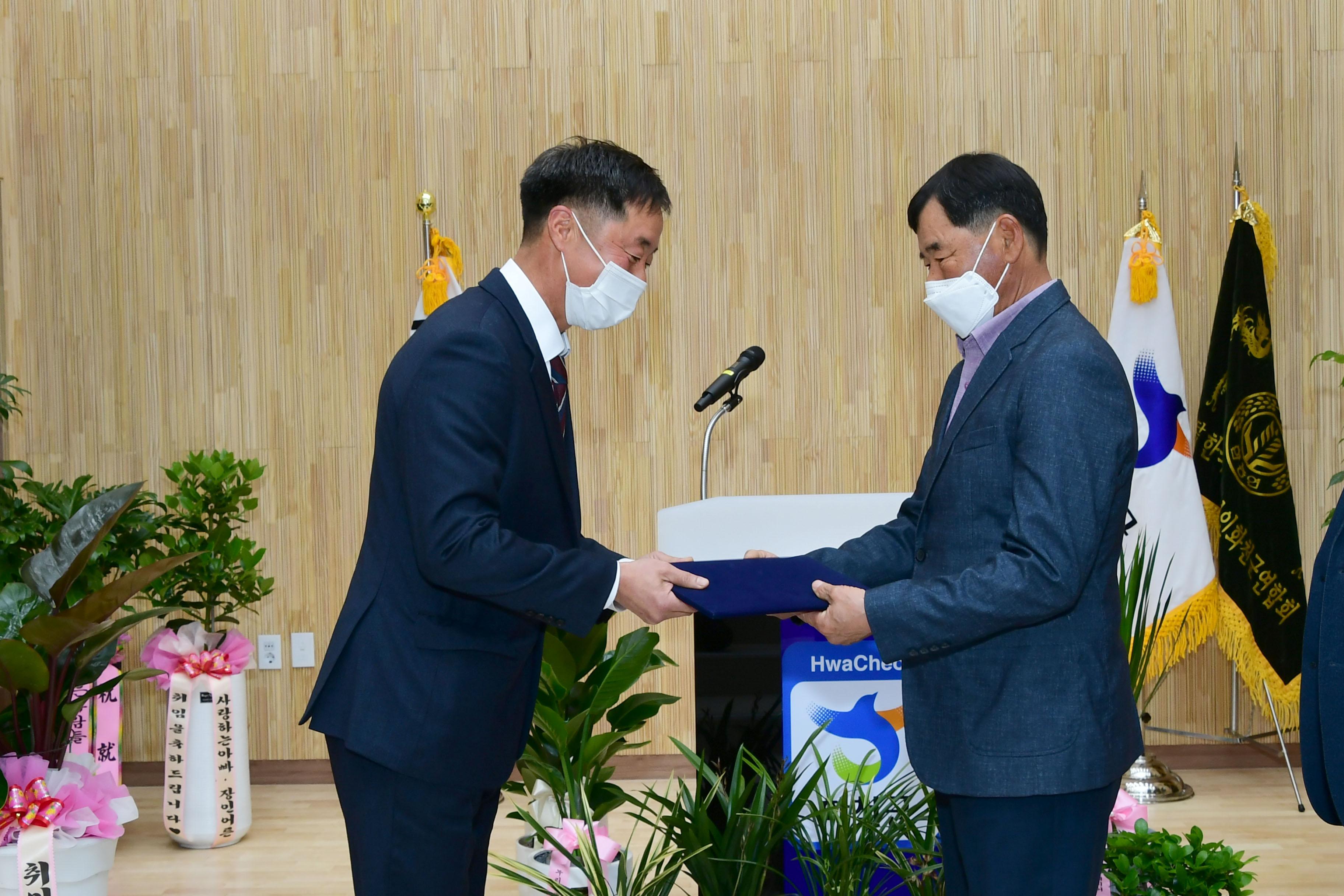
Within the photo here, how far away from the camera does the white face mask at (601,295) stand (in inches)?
73.4

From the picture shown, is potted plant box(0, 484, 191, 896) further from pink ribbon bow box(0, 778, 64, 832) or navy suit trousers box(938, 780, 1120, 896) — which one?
navy suit trousers box(938, 780, 1120, 896)

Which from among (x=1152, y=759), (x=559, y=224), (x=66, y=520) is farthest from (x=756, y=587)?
(x=1152, y=759)

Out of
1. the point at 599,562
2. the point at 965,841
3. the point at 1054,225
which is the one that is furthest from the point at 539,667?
the point at 1054,225

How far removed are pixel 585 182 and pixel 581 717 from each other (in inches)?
56.4

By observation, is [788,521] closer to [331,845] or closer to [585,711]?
[585,711]

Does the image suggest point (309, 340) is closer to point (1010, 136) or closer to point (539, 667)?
point (1010, 136)

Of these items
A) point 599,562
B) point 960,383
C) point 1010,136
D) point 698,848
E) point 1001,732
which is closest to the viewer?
point 1001,732

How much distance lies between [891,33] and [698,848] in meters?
3.26

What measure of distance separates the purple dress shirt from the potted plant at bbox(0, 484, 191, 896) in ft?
5.72

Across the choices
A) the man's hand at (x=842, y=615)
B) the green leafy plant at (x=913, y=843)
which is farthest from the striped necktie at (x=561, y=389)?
the green leafy plant at (x=913, y=843)

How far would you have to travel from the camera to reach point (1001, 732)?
1624 mm

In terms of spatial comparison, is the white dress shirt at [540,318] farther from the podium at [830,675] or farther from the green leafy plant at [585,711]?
the green leafy plant at [585,711]

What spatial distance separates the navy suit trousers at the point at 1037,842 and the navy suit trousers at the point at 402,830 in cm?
71

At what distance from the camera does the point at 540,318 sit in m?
1.78
